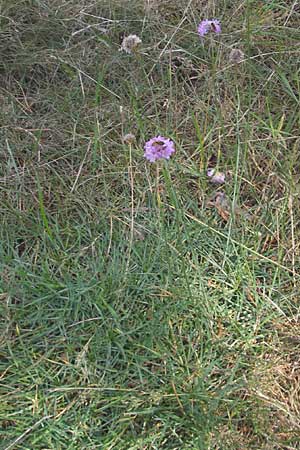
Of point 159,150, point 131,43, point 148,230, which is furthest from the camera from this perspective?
point 131,43

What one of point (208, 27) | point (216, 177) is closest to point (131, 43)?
point (208, 27)

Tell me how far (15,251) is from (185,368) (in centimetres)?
45

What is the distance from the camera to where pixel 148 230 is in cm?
144

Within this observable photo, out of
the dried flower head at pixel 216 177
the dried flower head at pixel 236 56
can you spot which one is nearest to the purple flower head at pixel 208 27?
the dried flower head at pixel 236 56

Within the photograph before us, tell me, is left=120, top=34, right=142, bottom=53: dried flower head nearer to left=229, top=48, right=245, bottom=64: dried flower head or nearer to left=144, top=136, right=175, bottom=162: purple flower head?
left=229, top=48, right=245, bottom=64: dried flower head

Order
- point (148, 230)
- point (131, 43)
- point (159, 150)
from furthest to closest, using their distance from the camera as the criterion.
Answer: point (131, 43)
point (148, 230)
point (159, 150)

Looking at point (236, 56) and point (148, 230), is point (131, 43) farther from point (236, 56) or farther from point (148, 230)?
point (148, 230)

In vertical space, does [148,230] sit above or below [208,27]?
below

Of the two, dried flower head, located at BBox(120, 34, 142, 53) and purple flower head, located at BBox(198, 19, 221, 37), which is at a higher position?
purple flower head, located at BBox(198, 19, 221, 37)

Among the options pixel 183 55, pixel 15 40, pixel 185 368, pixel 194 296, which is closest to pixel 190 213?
pixel 194 296

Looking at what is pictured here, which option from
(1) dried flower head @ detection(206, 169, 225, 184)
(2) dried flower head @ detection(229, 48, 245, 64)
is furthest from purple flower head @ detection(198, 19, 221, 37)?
(1) dried flower head @ detection(206, 169, 225, 184)

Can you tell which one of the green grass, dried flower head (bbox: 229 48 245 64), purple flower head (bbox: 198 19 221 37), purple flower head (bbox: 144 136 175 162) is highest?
purple flower head (bbox: 198 19 221 37)

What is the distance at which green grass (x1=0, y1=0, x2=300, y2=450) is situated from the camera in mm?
1238

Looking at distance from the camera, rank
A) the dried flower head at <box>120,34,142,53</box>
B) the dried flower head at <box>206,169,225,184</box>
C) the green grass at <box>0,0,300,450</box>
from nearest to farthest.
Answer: the green grass at <box>0,0,300,450</box> → the dried flower head at <box>206,169,225,184</box> → the dried flower head at <box>120,34,142,53</box>
